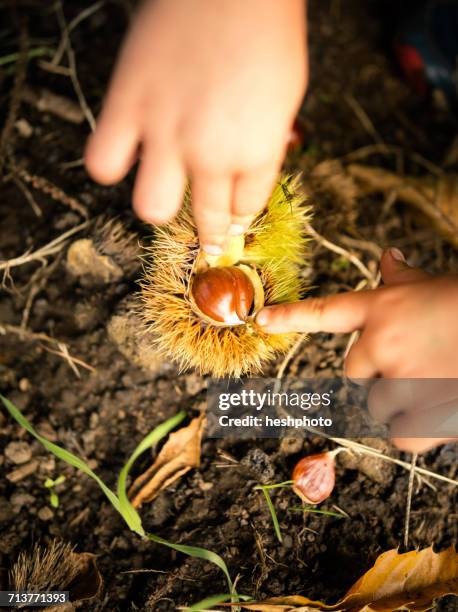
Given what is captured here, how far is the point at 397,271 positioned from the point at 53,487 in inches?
34.8

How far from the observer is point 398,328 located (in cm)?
95

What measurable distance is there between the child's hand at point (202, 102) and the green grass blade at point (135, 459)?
640mm

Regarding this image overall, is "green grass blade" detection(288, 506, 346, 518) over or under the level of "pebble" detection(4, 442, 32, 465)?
under

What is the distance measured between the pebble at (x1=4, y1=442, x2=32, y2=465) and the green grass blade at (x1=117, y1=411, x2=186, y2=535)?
219mm

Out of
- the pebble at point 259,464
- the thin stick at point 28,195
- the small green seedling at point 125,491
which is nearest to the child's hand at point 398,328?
the pebble at point 259,464

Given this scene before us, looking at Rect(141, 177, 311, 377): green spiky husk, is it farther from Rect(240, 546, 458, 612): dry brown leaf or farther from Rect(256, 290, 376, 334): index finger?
Rect(240, 546, 458, 612): dry brown leaf

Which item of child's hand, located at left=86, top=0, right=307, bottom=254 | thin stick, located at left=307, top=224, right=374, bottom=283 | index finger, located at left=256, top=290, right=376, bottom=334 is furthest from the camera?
thin stick, located at left=307, top=224, right=374, bottom=283

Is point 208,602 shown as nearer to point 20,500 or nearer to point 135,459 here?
point 135,459

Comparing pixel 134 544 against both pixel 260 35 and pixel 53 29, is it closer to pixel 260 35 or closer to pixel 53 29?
pixel 260 35

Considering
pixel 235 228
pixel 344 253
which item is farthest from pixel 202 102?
pixel 344 253

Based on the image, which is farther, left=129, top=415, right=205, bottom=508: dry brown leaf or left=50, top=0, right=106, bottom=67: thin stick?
left=50, top=0, right=106, bottom=67: thin stick

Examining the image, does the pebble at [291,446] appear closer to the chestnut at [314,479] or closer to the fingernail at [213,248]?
the chestnut at [314,479]

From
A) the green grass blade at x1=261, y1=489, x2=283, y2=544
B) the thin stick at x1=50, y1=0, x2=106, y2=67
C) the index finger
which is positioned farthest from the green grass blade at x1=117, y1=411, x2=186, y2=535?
the thin stick at x1=50, y1=0, x2=106, y2=67

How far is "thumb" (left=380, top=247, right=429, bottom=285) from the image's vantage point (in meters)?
1.03
